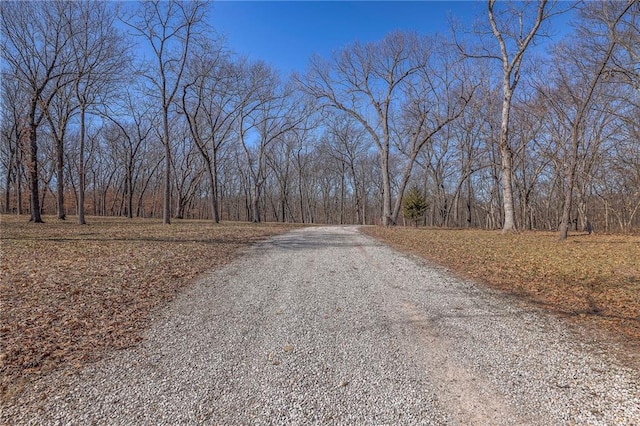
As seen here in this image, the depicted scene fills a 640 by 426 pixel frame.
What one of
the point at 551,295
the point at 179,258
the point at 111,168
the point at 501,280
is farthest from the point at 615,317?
the point at 111,168

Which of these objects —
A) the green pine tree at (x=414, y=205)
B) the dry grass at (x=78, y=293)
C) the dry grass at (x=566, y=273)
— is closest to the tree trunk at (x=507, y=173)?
the dry grass at (x=566, y=273)

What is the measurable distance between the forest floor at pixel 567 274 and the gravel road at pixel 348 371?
2.05 feet

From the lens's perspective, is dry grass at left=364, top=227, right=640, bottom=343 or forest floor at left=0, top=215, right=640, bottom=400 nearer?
forest floor at left=0, top=215, right=640, bottom=400

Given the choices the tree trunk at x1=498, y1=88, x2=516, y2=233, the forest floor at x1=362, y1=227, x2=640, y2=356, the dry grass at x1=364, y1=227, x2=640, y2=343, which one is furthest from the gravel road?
the tree trunk at x1=498, y1=88, x2=516, y2=233

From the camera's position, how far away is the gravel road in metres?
2.25

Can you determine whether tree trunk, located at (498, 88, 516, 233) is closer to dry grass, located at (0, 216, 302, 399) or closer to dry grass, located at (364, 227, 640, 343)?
dry grass, located at (364, 227, 640, 343)

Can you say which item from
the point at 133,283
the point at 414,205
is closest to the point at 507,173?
the point at 133,283

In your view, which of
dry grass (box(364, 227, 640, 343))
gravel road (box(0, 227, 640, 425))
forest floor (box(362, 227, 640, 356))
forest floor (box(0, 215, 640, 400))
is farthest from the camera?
dry grass (box(364, 227, 640, 343))

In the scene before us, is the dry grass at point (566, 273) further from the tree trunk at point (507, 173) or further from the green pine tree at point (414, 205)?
the green pine tree at point (414, 205)

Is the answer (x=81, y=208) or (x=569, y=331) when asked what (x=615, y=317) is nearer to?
(x=569, y=331)

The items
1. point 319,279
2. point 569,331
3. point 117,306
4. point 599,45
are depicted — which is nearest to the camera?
point 569,331

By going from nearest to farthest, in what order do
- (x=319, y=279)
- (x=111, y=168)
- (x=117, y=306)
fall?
(x=117, y=306) → (x=319, y=279) → (x=111, y=168)

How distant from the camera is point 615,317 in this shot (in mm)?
4273

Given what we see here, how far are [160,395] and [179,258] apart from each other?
6.17m
